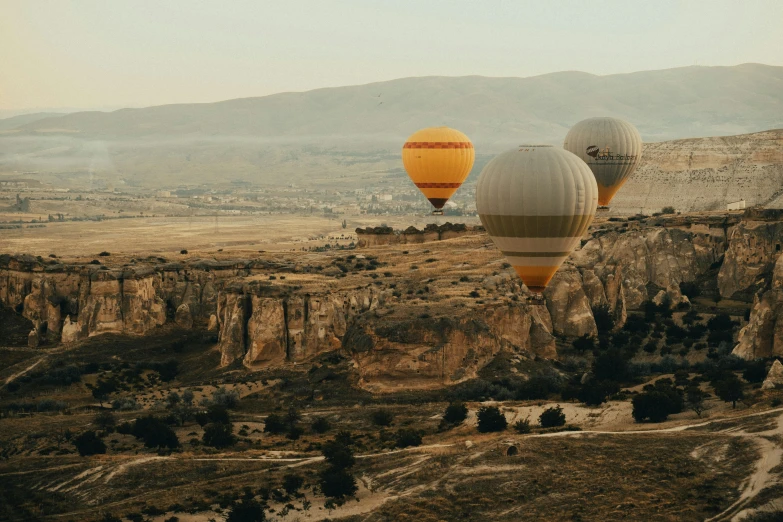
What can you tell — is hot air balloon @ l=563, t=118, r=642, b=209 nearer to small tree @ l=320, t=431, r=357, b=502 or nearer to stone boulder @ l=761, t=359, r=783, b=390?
stone boulder @ l=761, t=359, r=783, b=390

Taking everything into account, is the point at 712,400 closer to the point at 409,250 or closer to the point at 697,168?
the point at 409,250

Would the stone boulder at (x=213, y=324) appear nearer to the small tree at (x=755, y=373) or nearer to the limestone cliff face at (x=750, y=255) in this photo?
the limestone cliff face at (x=750, y=255)

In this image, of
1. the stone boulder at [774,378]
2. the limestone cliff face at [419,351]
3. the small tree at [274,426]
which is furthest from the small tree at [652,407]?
the small tree at [274,426]

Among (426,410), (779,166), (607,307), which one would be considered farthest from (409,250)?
(779,166)

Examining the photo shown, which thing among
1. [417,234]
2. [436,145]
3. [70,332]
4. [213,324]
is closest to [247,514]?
[213,324]

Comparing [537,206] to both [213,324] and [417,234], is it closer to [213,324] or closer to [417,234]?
[213,324]

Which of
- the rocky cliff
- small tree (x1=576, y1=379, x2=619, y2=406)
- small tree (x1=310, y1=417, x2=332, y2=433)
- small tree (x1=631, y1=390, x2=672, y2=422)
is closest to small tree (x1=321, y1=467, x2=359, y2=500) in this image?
small tree (x1=310, y1=417, x2=332, y2=433)
